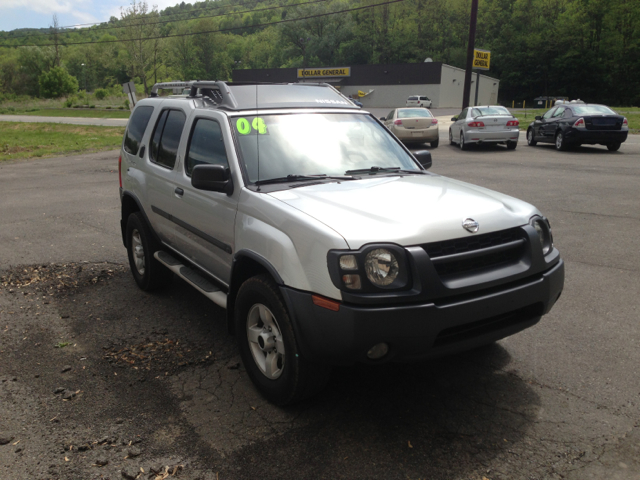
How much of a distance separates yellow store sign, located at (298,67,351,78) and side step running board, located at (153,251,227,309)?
70604 mm

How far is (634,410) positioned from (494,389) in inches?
31.7

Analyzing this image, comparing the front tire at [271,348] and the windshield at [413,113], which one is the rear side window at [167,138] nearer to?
the front tire at [271,348]

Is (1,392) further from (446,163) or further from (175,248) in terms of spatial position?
(446,163)

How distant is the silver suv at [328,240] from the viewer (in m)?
2.90

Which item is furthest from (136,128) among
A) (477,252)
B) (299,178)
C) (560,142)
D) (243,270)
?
(560,142)

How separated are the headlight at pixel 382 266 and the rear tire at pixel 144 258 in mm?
3060

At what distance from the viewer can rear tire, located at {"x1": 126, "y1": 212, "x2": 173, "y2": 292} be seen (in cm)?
539

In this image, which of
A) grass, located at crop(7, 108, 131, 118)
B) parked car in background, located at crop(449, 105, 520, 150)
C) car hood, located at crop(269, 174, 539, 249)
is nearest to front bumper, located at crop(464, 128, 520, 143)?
parked car in background, located at crop(449, 105, 520, 150)

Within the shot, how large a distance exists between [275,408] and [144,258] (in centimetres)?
266

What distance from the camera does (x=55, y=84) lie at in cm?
8688

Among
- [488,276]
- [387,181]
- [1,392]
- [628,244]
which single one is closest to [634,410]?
[488,276]

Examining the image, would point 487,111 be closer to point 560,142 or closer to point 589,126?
point 560,142

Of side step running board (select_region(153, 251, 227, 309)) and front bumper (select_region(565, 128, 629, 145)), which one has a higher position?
front bumper (select_region(565, 128, 629, 145))

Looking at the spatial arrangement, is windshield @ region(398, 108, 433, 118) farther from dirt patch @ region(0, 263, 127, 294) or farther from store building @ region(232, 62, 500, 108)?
store building @ region(232, 62, 500, 108)
